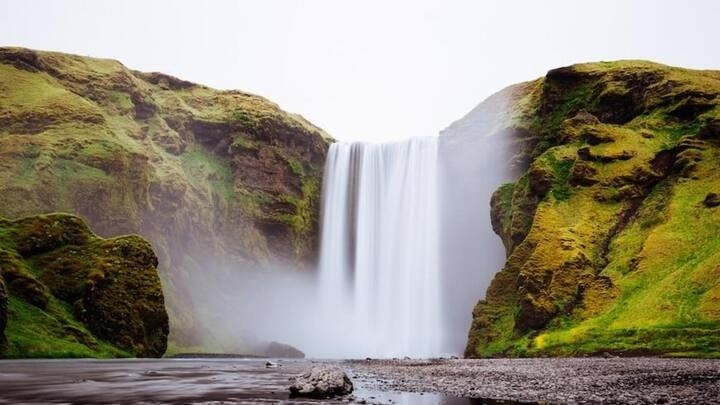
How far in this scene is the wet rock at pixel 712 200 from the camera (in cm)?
5156

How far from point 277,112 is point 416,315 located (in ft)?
184

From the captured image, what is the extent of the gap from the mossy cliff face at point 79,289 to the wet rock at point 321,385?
4119cm

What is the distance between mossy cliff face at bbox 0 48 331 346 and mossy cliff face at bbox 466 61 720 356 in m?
48.8

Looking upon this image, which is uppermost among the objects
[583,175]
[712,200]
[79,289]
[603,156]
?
[603,156]

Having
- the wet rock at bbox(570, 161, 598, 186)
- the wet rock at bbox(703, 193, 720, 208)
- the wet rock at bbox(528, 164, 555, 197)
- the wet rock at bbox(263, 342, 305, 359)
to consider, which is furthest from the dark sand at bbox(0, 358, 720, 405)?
the wet rock at bbox(263, 342, 305, 359)

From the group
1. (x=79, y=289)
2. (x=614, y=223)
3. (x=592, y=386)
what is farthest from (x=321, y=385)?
(x=79, y=289)

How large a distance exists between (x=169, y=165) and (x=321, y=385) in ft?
296

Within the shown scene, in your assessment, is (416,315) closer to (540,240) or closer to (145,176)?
(540,240)

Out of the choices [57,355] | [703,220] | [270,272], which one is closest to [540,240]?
[703,220]

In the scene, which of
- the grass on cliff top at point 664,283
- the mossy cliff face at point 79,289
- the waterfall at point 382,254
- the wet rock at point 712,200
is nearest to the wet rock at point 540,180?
the grass on cliff top at point 664,283

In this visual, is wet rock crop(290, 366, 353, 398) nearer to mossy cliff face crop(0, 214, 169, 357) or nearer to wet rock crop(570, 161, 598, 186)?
mossy cliff face crop(0, 214, 169, 357)

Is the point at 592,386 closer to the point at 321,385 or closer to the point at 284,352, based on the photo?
the point at 321,385

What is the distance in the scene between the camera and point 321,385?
698 inches

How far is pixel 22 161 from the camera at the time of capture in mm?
81188
